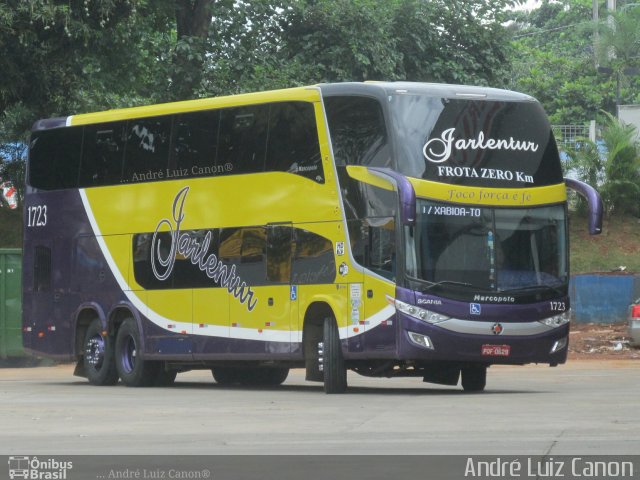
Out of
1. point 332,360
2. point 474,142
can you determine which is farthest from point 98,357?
point 474,142

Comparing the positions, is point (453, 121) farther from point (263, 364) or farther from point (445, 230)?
point (263, 364)

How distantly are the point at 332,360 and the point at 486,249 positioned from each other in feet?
8.52

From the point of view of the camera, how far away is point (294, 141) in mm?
20891

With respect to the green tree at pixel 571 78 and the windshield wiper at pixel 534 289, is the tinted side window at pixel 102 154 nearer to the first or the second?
the windshield wiper at pixel 534 289

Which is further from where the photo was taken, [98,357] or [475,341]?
[98,357]

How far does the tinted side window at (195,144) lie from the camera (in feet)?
73.1

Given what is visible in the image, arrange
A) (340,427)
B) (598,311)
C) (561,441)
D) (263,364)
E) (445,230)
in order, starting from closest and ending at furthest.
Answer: (561,441)
(340,427)
(445,230)
(263,364)
(598,311)

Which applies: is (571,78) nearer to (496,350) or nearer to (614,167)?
(614,167)

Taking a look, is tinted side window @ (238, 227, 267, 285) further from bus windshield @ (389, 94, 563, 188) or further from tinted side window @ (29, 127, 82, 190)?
tinted side window @ (29, 127, 82, 190)

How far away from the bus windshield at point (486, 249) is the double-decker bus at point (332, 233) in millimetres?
21
